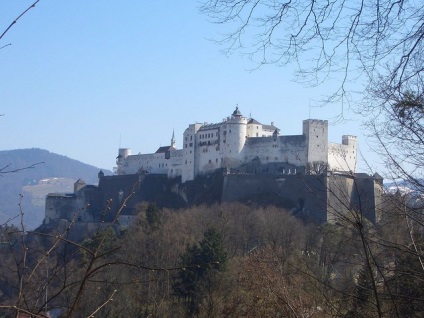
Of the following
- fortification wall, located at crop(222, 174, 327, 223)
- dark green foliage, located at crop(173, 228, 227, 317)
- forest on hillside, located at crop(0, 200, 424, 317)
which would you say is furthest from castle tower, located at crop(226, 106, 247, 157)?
dark green foliage, located at crop(173, 228, 227, 317)

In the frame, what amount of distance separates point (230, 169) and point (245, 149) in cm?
189

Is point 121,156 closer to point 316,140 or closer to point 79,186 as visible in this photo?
point 79,186

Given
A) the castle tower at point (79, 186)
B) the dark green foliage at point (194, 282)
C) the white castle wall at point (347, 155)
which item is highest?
the white castle wall at point (347, 155)

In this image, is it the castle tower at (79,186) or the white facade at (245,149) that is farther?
the castle tower at (79,186)

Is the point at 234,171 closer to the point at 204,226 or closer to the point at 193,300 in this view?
the point at 204,226

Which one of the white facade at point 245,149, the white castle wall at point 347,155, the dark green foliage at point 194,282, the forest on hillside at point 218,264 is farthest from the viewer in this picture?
the white castle wall at point 347,155

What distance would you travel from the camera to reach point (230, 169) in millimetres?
49000

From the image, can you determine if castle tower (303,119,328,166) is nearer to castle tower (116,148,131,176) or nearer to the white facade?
the white facade

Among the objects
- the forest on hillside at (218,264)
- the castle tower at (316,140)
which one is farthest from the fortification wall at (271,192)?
the castle tower at (316,140)

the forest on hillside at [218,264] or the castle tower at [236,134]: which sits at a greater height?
the castle tower at [236,134]

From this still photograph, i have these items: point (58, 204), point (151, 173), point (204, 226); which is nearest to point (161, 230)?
point (204, 226)

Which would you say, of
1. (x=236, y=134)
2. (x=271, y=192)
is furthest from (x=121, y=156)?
(x=271, y=192)

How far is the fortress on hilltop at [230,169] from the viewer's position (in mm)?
45812

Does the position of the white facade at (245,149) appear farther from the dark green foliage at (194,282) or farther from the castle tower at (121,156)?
the dark green foliage at (194,282)
